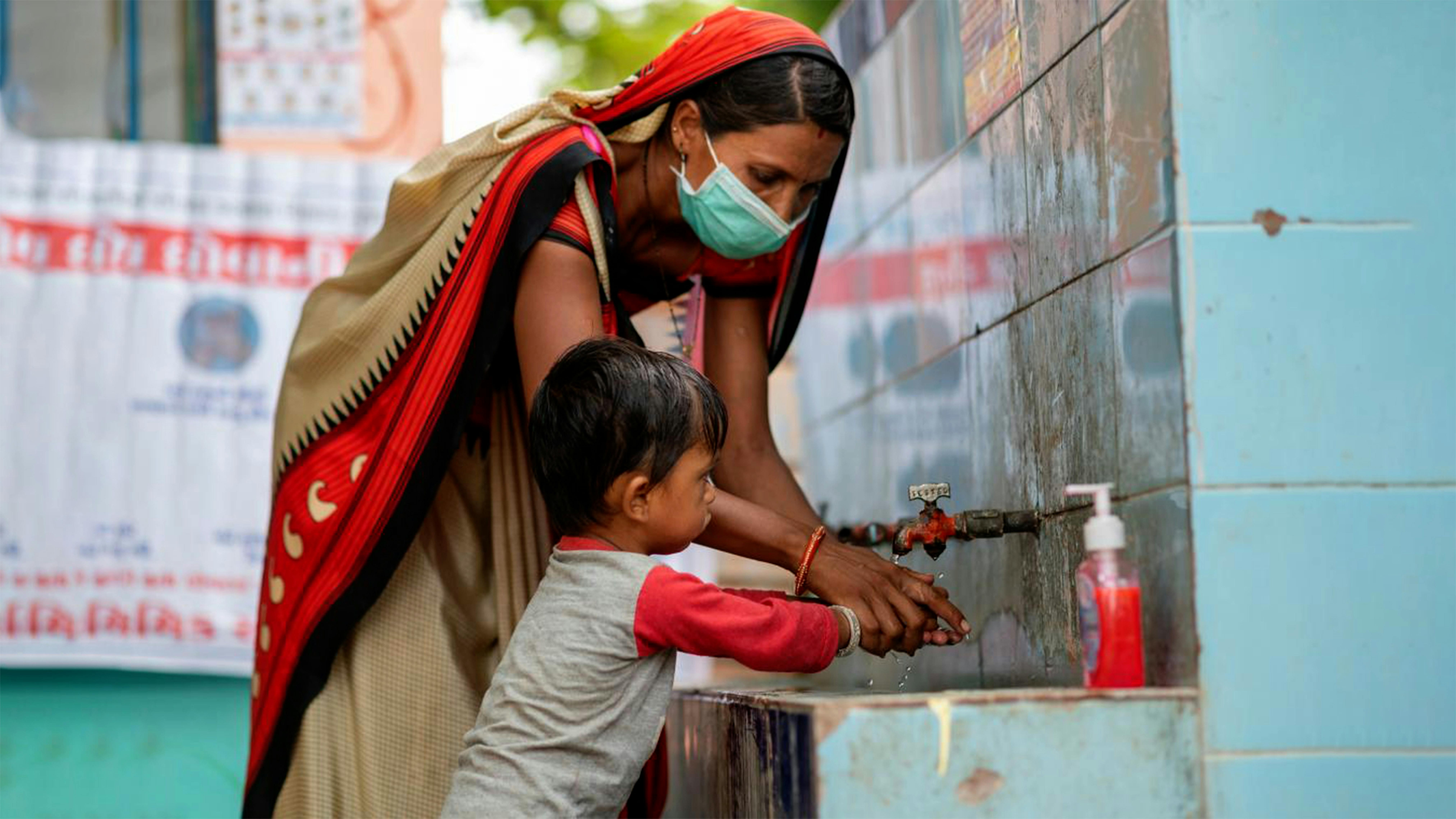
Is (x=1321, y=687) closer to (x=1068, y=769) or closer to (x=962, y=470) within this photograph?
(x=1068, y=769)

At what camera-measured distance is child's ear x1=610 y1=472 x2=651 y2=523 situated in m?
2.21

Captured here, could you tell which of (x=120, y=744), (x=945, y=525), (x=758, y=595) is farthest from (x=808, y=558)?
(x=120, y=744)

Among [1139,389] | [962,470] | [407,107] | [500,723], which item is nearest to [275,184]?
[407,107]

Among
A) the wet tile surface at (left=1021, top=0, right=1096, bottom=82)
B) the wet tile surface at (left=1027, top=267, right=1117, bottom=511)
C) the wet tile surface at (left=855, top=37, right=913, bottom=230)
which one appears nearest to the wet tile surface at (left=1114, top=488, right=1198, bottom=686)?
the wet tile surface at (left=1027, top=267, right=1117, bottom=511)

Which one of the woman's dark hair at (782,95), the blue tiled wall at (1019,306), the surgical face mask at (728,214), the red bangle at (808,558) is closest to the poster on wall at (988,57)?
the blue tiled wall at (1019,306)

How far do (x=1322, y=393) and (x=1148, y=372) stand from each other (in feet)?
0.66

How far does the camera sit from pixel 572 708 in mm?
2170

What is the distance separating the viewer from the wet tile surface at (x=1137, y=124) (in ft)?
6.54

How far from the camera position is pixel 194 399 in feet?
16.3

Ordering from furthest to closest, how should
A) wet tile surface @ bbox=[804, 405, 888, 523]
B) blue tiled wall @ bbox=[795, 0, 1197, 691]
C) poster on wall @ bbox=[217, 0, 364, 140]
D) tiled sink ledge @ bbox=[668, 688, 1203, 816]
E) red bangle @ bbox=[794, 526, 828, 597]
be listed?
poster on wall @ bbox=[217, 0, 364, 140] < wet tile surface @ bbox=[804, 405, 888, 523] < red bangle @ bbox=[794, 526, 828, 597] < blue tiled wall @ bbox=[795, 0, 1197, 691] < tiled sink ledge @ bbox=[668, 688, 1203, 816]

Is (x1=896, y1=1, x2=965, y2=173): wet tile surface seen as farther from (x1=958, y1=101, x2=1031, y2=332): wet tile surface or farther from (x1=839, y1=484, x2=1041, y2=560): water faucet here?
(x1=839, y1=484, x2=1041, y2=560): water faucet

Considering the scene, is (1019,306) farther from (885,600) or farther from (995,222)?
(885,600)

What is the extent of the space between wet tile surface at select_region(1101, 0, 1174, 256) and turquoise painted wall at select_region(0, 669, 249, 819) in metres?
3.66

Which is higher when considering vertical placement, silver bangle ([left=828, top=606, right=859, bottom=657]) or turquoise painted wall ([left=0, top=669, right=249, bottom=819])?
silver bangle ([left=828, top=606, right=859, bottom=657])
